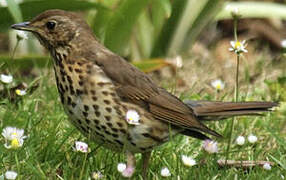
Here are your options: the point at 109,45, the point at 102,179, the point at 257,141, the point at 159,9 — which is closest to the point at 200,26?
the point at 159,9

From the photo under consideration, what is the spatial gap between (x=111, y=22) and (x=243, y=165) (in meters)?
2.26

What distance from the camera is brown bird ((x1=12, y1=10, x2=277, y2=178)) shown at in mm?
3594

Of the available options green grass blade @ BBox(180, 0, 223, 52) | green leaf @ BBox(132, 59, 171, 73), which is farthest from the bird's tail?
green grass blade @ BBox(180, 0, 223, 52)

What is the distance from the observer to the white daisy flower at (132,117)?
3438mm

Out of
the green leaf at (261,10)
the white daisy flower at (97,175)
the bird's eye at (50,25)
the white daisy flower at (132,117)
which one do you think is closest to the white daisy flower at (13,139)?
the white daisy flower at (97,175)

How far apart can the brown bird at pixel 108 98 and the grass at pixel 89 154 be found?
0.17 meters

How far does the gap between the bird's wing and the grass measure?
7.6 inches

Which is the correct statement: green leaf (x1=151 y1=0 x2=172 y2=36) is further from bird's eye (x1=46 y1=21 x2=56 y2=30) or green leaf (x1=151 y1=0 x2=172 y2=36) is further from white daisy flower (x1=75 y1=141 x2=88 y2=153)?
white daisy flower (x1=75 y1=141 x2=88 y2=153)

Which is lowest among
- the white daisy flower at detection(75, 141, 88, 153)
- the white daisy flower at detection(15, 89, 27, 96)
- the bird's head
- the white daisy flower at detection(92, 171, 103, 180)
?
the white daisy flower at detection(92, 171, 103, 180)

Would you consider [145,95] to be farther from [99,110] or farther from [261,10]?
[261,10]

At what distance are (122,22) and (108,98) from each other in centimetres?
221

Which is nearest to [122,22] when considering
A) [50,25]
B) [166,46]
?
[166,46]

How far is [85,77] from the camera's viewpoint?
3.65m

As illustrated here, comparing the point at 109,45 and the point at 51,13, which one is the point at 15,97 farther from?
the point at 109,45
